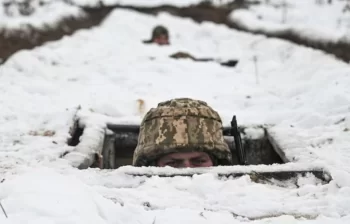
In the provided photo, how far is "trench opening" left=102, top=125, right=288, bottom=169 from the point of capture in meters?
4.42

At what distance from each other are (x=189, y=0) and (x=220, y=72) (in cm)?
899

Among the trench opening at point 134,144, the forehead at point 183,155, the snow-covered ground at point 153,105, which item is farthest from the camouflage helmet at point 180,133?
the trench opening at point 134,144

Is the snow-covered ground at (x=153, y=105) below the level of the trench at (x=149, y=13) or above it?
below

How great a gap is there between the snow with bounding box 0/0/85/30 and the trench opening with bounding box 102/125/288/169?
221 inches

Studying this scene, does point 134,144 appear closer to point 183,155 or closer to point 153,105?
point 153,105

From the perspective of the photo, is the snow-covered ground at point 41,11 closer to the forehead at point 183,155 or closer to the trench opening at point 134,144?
the trench opening at point 134,144

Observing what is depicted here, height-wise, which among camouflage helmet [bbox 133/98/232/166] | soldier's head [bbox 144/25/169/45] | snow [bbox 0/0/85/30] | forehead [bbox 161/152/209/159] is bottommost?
forehead [bbox 161/152/209/159]

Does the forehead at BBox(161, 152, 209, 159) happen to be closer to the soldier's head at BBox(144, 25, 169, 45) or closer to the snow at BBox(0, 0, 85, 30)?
the snow at BBox(0, 0, 85, 30)

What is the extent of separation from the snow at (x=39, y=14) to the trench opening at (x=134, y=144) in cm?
562

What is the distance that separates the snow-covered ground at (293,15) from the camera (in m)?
Answer: 12.5

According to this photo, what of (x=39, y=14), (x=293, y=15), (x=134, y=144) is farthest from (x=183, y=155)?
(x=293, y=15)

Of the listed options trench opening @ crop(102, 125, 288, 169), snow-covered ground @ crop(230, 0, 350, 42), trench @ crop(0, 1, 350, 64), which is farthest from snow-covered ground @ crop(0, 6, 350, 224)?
snow-covered ground @ crop(230, 0, 350, 42)

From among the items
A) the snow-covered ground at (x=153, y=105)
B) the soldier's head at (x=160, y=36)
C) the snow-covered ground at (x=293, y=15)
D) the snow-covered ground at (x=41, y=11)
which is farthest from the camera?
the snow-covered ground at (x=293, y=15)

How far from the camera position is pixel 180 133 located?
10.9 feet
